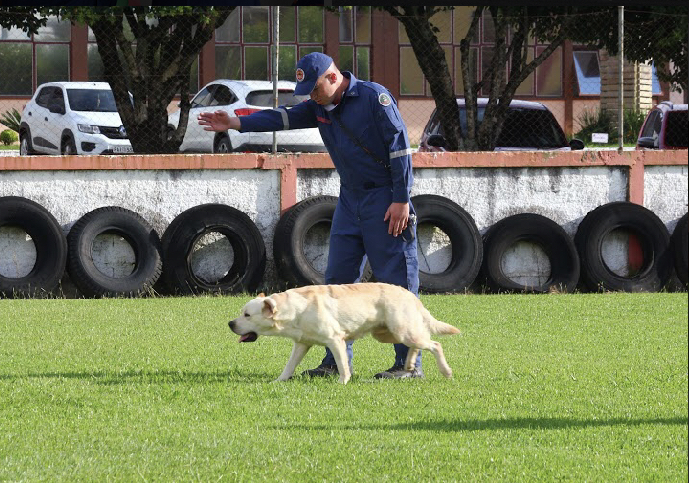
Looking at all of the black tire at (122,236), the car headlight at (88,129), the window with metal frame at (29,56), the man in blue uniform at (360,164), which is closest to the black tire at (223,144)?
the car headlight at (88,129)

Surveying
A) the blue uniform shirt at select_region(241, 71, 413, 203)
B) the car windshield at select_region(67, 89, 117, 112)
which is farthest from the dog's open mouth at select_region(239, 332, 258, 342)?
the car windshield at select_region(67, 89, 117, 112)

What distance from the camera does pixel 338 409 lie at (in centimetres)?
655

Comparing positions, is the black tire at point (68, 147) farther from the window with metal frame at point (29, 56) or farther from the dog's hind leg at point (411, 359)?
the dog's hind leg at point (411, 359)

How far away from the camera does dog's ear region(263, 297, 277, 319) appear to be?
7.15 meters

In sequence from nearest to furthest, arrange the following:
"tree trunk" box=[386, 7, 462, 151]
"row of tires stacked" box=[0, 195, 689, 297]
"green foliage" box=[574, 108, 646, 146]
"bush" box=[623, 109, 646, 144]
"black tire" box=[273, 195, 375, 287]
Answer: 1. "row of tires stacked" box=[0, 195, 689, 297]
2. "black tire" box=[273, 195, 375, 287]
3. "tree trunk" box=[386, 7, 462, 151]
4. "bush" box=[623, 109, 646, 144]
5. "green foliage" box=[574, 108, 646, 146]

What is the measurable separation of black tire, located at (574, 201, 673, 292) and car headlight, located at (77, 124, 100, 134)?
26.4 ft

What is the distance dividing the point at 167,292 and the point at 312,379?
6155 mm

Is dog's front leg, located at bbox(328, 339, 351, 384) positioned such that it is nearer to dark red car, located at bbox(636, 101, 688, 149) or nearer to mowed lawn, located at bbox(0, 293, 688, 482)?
mowed lawn, located at bbox(0, 293, 688, 482)

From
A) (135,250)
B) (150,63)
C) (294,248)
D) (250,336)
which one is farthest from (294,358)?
(150,63)

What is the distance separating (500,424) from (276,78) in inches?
361

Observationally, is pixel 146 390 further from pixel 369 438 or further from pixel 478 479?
pixel 478 479

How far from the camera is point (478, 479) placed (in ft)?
16.7

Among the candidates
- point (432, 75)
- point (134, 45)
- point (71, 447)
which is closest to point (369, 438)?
point (71, 447)

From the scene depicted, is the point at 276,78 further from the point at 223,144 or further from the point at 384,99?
the point at 384,99
